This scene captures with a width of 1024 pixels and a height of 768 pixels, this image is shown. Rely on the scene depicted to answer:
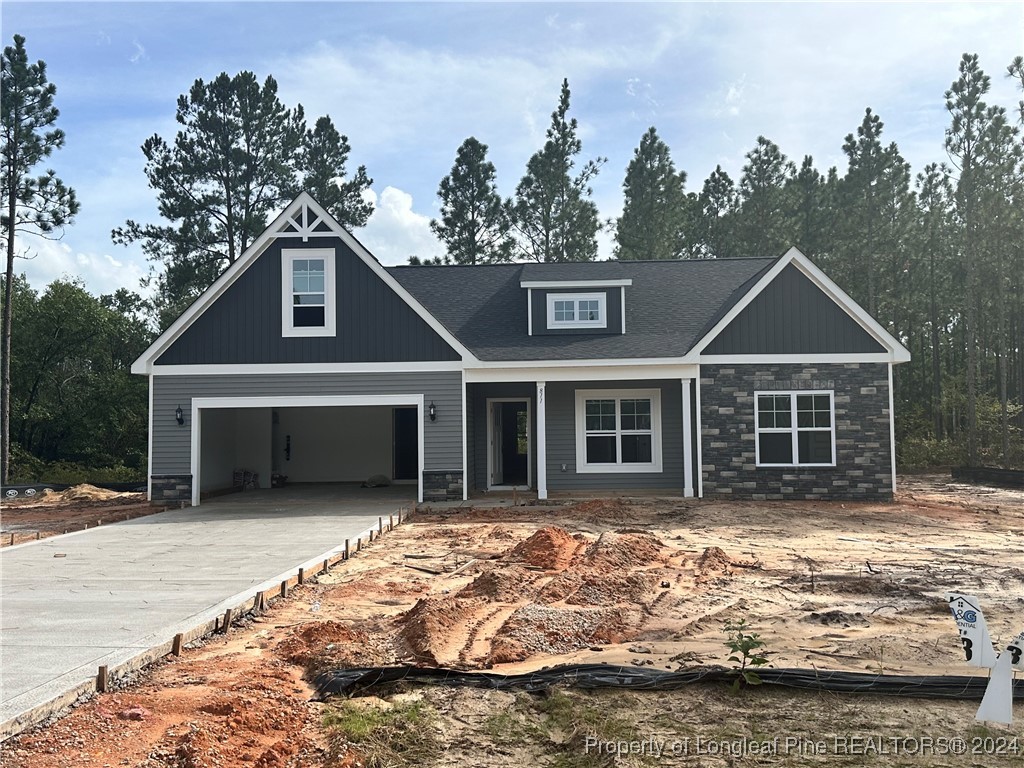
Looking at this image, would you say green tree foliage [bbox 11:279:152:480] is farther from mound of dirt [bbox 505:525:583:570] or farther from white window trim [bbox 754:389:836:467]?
mound of dirt [bbox 505:525:583:570]

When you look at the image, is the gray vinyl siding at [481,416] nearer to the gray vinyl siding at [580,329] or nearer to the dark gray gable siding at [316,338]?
the gray vinyl siding at [580,329]

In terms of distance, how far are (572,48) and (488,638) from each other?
8.79 metres

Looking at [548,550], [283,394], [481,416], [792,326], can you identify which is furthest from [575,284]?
[548,550]

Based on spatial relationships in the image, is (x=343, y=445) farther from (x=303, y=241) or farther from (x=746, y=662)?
(x=746, y=662)

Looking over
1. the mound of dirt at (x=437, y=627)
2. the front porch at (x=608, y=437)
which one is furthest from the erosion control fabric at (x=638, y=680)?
the front porch at (x=608, y=437)

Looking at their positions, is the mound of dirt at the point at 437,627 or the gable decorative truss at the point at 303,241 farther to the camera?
the gable decorative truss at the point at 303,241

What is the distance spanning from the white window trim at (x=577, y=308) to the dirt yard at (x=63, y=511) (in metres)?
9.13

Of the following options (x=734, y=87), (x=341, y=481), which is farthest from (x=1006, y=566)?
(x=341, y=481)

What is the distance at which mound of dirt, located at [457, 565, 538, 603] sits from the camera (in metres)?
7.59

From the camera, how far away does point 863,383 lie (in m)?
16.0

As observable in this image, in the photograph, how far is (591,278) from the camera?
18.4 m

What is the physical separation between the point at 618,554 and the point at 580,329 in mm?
8988

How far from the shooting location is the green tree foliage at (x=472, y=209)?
1409 inches

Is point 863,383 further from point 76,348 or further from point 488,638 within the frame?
point 76,348
